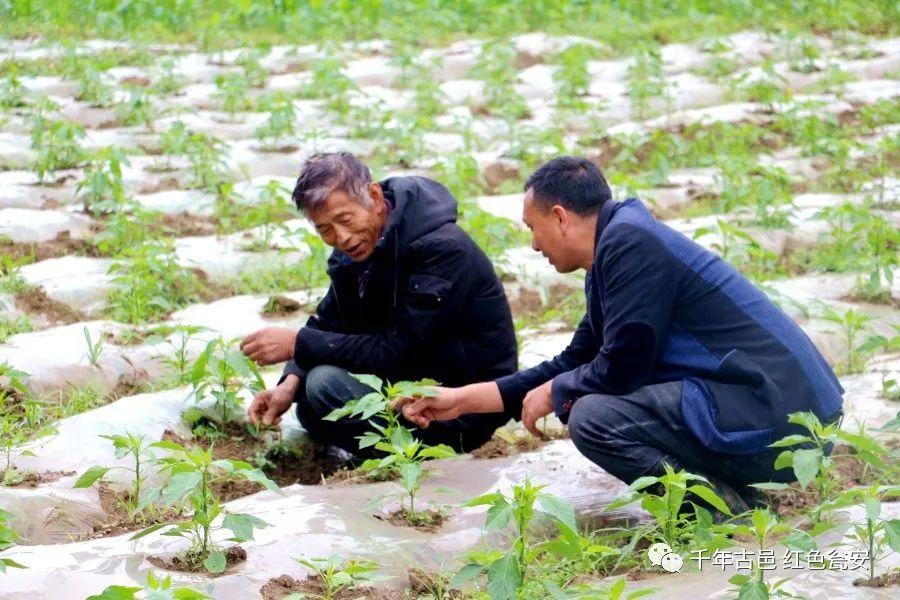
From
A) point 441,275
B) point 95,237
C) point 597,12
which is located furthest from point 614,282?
point 597,12

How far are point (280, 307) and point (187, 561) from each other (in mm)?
2288

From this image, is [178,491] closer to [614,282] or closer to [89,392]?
[614,282]

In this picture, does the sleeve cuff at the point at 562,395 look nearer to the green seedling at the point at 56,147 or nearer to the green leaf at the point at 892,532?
the green leaf at the point at 892,532

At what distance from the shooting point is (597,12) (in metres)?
10.9

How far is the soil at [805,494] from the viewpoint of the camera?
358 cm

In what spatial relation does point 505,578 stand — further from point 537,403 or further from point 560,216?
point 560,216

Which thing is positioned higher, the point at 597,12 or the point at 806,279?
the point at 597,12

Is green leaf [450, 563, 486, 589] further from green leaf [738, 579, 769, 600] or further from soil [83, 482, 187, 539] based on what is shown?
soil [83, 482, 187, 539]

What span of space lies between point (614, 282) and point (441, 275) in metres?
0.76

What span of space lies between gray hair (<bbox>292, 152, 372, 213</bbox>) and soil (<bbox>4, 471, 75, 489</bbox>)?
107 cm

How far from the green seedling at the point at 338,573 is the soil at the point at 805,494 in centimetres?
125

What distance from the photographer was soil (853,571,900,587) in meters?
2.88

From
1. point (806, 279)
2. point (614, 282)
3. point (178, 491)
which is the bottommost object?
point (806, 279)

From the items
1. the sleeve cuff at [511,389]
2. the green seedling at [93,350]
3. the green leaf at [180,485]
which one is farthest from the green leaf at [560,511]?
the green seedling at [93,350]
